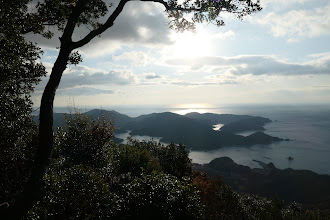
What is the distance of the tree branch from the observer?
268 inches

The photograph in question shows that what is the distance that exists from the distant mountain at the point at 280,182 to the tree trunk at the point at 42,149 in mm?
134218

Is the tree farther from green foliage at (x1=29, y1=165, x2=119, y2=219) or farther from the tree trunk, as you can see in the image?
green foliage at (x1=29, y1=165, x2=119, y2=219)

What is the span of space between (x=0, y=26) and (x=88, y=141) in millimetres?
18184

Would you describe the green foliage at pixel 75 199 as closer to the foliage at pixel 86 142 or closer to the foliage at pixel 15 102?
the foliage at pixel 15 102

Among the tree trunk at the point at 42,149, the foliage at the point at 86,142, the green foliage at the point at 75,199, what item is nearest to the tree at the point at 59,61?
the tree trunk at the point at 42,149

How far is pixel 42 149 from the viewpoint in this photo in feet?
20.1

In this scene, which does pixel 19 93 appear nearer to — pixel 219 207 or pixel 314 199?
pixel 219 207

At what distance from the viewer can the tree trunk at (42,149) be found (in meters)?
5.70

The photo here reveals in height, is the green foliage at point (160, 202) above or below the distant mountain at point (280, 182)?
above

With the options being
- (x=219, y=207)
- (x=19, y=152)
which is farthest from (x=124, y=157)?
(x=19, y=152)

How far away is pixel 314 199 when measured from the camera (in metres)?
110

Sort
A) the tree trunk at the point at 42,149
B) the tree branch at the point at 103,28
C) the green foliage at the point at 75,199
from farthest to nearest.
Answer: the green foliage at the point at 75,199 < the tree branch at the point at 103,28 < the tree trunk at the point at 42,149

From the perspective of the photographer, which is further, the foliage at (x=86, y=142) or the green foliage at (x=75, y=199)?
the foliage at (x=86, y=142)

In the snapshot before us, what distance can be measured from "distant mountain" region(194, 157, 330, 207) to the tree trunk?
13422cm
